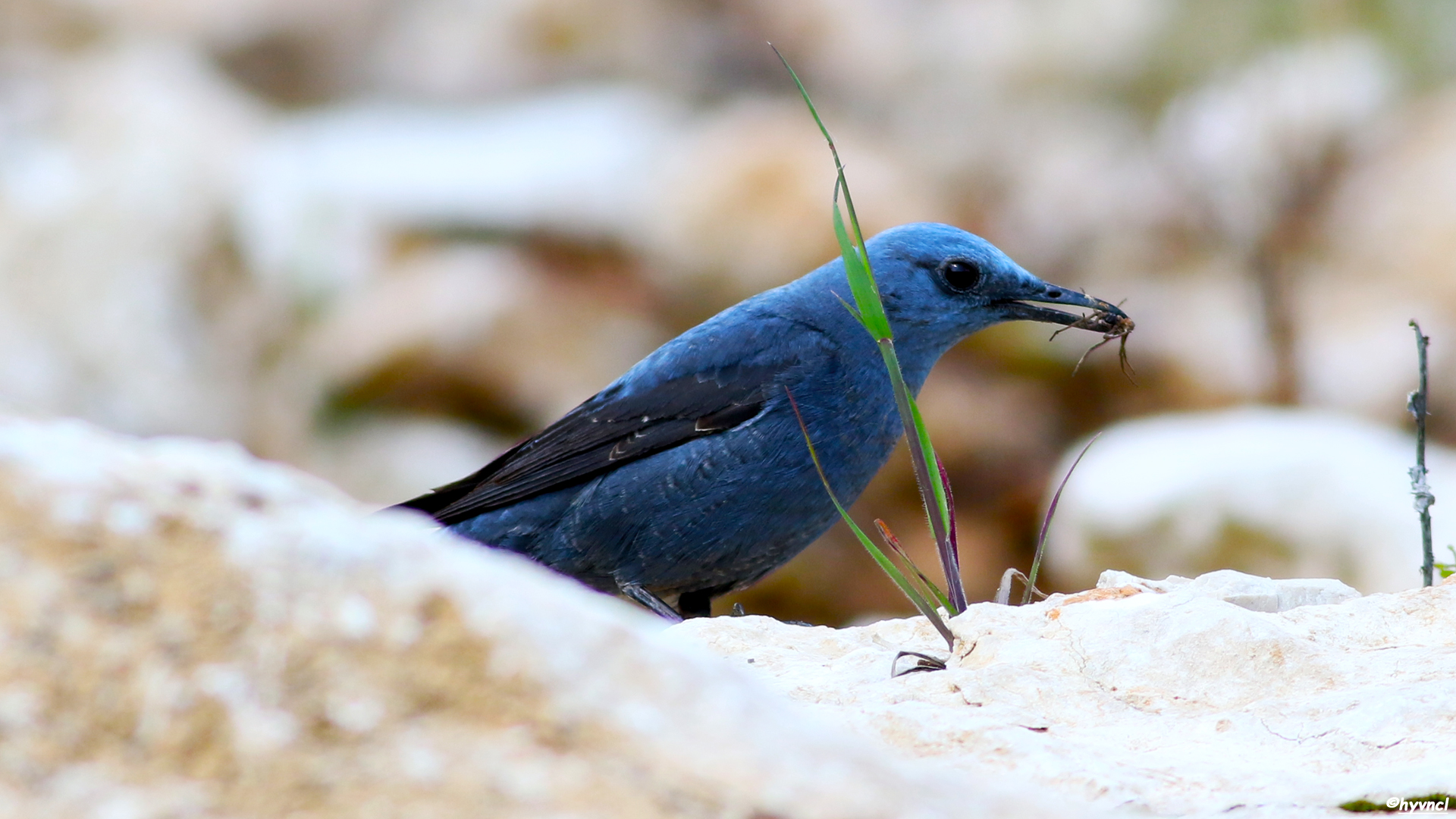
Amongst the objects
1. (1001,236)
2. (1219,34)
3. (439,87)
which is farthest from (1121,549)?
(439,87)

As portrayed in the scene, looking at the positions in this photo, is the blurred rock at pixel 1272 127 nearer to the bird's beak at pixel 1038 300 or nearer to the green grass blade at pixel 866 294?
the bird's beak at pixel 1038 300

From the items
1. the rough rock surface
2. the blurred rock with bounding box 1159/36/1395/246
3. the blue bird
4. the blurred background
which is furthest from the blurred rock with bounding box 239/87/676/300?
the rough rock surface

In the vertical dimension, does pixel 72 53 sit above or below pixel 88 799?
above

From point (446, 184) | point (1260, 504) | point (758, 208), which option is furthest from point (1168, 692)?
point (446, 184)

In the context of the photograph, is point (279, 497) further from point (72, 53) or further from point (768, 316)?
point (72, 53)

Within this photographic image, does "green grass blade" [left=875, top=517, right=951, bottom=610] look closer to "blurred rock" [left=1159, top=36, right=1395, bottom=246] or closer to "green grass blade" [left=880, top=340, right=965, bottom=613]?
"green grass blade" [left=880, top=340, right=965, bottom=613]

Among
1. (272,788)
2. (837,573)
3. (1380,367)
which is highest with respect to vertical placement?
(1380,367)
